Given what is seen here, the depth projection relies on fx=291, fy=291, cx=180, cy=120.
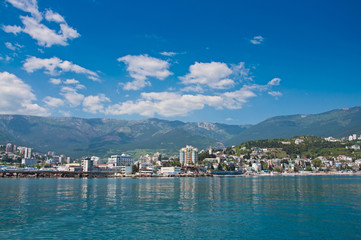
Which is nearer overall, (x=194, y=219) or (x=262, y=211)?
(x=194, y=219)

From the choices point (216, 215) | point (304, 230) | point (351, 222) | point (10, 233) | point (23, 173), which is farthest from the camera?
point (23, 173)

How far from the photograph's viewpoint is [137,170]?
640ft

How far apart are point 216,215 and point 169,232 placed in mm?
7522

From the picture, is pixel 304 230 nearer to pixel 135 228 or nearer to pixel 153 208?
pixel 135 228

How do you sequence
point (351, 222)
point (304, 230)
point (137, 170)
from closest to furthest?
point (304, 230) < point (351, 222) < point (137, 170)

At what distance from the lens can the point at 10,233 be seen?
19.3 metres

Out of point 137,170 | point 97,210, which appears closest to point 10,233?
point 97,210

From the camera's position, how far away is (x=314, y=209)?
29.8 meters

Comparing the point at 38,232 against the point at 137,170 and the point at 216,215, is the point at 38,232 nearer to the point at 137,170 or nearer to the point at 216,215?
the point at 216,215

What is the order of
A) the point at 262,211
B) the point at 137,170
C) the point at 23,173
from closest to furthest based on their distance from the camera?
the point at 262,211, the point at 23,173, the point at 137,170

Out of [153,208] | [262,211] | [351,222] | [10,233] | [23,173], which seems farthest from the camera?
[23,173]

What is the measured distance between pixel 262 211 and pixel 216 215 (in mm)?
5322

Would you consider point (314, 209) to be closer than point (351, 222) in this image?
No

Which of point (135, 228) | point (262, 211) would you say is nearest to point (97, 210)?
point (135, 228)
